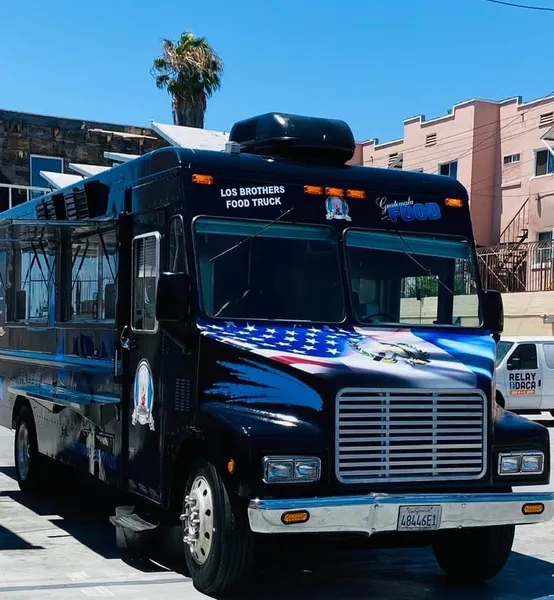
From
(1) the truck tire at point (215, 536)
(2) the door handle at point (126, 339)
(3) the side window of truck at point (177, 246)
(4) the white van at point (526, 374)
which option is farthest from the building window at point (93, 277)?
(4) the white van at point (526, 374)

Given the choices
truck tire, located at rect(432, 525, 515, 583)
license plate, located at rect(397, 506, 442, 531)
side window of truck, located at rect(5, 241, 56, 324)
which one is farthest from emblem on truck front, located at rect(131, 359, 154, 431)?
side window of truck, located at rect(5, 241, 56, 324)

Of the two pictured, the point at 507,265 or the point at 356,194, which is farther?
the point at 507,265

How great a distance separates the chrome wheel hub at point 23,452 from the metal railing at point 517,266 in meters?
20.9

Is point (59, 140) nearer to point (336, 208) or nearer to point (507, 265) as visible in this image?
point (507, 265)

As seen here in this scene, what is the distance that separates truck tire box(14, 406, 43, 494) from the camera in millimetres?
10461

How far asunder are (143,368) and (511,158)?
91.0 ft

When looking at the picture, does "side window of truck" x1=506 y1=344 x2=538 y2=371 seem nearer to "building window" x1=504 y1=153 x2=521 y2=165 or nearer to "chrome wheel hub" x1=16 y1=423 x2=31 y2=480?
"chrome wheel hub" x1=16 y1=423 x2=31 y2=480

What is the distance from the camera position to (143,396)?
297 inches

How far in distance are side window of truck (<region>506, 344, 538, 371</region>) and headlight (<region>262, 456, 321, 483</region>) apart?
14106 millimetres

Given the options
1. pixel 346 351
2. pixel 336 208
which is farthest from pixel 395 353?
pixel 336 208

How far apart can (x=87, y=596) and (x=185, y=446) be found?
3.75 ft

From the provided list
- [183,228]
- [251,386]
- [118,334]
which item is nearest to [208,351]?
[251,386]

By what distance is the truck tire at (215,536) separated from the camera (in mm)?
6207

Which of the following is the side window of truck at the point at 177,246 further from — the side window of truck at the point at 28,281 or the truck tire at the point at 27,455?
the truck tire at the point at 27,455
